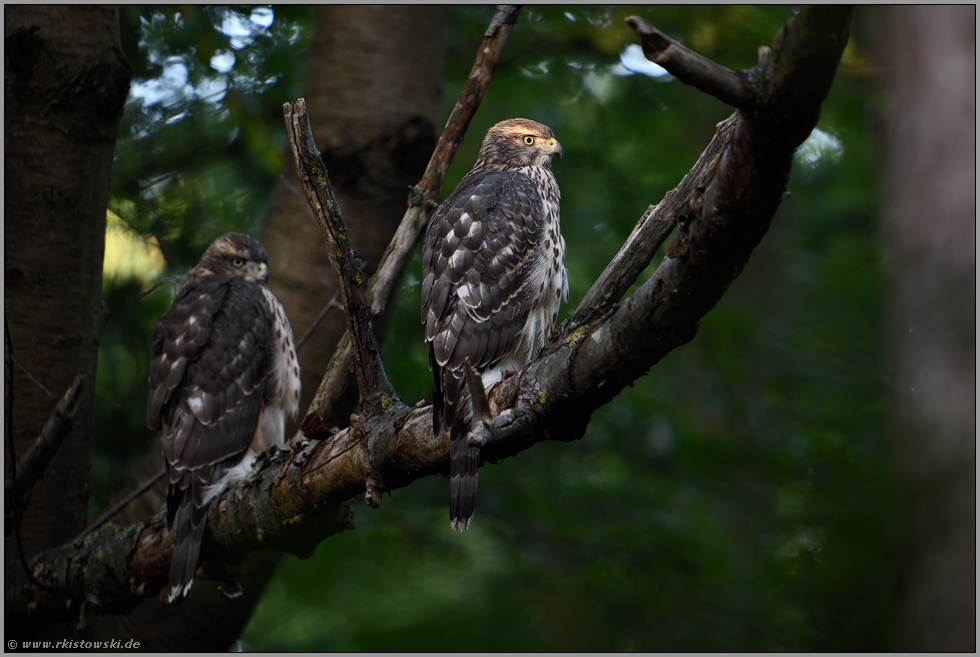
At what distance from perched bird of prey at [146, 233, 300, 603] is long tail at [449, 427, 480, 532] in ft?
6.29

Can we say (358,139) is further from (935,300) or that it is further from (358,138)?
(935,300)

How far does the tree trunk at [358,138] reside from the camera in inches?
173

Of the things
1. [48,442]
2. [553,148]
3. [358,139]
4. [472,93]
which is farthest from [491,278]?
[48,442]

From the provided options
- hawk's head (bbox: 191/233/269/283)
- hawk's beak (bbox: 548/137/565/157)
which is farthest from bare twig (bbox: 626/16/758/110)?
hawk's head (bbox: 191/233/269/283)

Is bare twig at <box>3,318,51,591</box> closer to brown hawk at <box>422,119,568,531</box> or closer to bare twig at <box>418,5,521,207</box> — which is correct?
brown hawk at <box>422,119,568,531</box>

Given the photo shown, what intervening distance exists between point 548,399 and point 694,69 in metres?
1.07

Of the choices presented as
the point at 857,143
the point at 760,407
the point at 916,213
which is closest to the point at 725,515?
the point at 760,407

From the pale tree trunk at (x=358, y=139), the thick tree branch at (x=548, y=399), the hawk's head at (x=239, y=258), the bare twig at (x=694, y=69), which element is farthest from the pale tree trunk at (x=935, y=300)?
the hawk's head at (x=239, y=258)

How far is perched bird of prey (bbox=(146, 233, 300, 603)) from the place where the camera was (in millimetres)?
4312

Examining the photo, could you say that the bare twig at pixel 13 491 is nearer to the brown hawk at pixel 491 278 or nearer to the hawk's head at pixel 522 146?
the brown hawk at pixel 491 278

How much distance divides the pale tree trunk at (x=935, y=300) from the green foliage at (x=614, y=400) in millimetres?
1829

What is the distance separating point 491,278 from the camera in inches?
142

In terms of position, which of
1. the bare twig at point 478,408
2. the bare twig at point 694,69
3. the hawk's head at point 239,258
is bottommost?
the hawk's head at point 239,258

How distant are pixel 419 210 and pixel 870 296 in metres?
2.52
